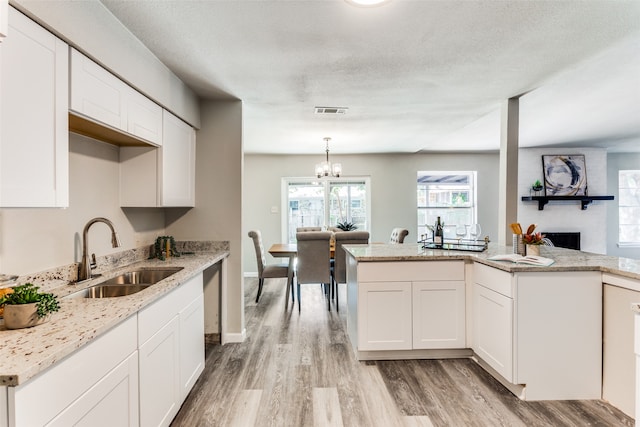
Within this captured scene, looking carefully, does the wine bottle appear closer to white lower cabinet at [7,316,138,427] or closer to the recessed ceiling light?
the recessed ceiling light

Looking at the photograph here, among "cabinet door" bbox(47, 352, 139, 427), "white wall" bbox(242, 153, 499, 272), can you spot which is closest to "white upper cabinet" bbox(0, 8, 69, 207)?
"cabinet door" bbox(47, 352, 139, 427)

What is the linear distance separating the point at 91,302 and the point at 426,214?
5.98 meters

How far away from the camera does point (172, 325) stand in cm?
188

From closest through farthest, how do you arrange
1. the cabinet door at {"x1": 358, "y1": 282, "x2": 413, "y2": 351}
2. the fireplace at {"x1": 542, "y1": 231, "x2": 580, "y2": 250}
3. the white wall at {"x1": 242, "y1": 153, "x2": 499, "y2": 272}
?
the cabinet door at {"x1": 358, "y1": 282, "x2": 413, "y2": 351} → the fireplace at {"x1": 542, "y1": 231, "x2": 580, "y2": 250} → the white wall at {"x1": 242, "y1": 153, "x2": 499, "y2": 272}

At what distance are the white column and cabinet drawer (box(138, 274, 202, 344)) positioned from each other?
2804mm

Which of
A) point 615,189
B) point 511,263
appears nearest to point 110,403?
point 511,263

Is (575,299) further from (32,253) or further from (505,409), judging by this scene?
(32,253)

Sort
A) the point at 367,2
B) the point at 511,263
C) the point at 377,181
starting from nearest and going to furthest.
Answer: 1. the point at 367,2
2. the point at 511,263
3. the point at 377,181

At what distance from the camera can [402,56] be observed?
7.48 feet

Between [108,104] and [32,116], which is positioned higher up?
[108,104]

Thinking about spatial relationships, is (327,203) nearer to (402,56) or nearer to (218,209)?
(218,209)

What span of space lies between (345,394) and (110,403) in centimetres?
146

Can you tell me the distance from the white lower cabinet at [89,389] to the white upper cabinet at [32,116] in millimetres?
633

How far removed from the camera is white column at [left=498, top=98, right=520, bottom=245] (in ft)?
10.2
